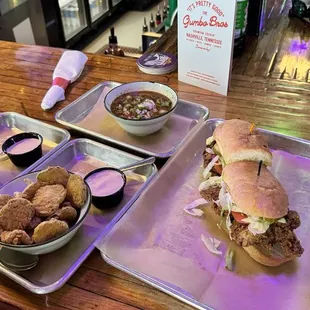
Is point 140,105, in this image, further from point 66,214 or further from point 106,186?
point 66,214

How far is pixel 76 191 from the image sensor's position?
0.89 metres

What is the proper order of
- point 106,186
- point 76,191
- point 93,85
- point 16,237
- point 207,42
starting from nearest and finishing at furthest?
point 16,237, point 76,191, point 106,186, point 207,42, point 93,85

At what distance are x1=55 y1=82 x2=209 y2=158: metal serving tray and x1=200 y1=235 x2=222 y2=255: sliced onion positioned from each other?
292mm

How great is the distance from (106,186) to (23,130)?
0.48 meters

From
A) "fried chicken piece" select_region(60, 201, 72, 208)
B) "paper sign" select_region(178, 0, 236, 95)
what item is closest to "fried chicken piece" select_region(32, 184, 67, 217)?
"fried chicken piece" select_region(60, 201, 72, 208)

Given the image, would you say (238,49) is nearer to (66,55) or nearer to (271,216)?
(66,55)

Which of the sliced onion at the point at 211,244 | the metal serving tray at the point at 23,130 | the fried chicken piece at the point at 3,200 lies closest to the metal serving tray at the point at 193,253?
the sliced onion at the point at 211,244

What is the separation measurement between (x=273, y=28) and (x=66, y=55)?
1.03 metres

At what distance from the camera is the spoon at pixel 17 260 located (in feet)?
2.74

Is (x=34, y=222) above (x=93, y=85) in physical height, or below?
above

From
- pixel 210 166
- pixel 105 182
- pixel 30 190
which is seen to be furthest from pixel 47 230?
pixel 210 166

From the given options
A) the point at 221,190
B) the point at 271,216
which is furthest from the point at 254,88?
the point at 271,216

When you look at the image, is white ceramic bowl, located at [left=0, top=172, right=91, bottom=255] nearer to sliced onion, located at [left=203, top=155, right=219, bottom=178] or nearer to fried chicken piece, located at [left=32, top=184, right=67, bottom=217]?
fried chicken piece, located at [left=32, top=184, right=67, bottom=217]

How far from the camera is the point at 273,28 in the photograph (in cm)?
200
